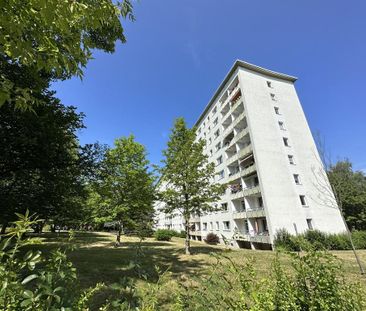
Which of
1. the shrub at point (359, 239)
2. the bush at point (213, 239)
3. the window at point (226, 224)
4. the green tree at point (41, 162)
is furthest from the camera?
the window at point (226, 224)

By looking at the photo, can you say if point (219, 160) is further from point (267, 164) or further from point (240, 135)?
point (267, 164)

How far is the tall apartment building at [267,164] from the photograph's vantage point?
79.3 feet

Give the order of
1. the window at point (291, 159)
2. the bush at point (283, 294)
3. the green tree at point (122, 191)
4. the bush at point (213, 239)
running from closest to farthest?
the bush at point (283, 294), the green tree at point (122, 191), the window at point (291, 159), the bush at point (213, 239)

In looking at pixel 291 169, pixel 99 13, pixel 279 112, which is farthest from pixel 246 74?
pixel 99 13

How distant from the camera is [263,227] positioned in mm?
26000

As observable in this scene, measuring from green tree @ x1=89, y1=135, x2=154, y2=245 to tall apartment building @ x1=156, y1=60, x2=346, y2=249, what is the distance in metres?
2.87

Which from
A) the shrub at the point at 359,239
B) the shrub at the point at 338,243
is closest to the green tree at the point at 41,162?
the shrub at the point at 338,243

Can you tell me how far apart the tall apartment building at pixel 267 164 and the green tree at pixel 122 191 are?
2.87 metres

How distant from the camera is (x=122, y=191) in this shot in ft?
65.7

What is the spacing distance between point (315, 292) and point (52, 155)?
1026 cm

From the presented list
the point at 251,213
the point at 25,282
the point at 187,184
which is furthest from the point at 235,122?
the point at 25,282

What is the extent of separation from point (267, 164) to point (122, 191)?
55.3 feet

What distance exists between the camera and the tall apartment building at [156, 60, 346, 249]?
24172 mm

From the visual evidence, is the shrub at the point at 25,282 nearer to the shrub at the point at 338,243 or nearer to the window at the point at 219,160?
the shrub at the point at 338,243
